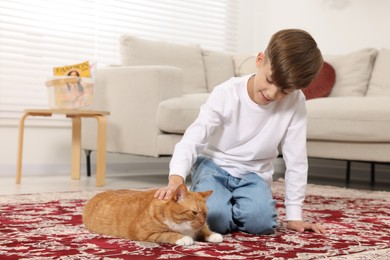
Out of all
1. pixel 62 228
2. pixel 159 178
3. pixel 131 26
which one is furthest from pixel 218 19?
pixel 62 228

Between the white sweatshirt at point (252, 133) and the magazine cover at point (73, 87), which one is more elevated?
the magazine cover at point (73, 87)

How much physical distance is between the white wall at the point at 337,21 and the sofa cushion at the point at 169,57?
114 cm

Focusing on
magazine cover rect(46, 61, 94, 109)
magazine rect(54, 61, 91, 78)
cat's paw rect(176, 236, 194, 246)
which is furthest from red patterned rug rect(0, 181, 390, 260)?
magazine rect(54, 61, 91, 78)

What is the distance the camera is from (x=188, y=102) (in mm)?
3168

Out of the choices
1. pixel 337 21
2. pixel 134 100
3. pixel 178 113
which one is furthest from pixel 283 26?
pixel 178 113

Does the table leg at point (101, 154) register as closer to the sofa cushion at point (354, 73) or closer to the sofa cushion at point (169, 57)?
the sofa cushion at point (169, 57)

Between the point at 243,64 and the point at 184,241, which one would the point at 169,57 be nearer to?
the point at 243,64

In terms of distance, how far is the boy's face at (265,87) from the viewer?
157 cm

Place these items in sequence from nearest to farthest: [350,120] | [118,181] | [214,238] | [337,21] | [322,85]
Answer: [214,238]
[350,120]
[118,181]
[322,85]
[337,21]

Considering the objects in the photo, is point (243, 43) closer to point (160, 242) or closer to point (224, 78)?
point (224, 78)

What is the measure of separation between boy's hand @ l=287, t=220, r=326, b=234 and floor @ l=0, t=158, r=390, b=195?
151cm

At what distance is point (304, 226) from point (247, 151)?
0.91ft

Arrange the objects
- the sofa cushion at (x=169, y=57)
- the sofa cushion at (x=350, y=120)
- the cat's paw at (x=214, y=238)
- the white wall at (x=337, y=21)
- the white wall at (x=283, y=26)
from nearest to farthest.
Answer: the cat's paw at (x=214, y=238)
the sofa cushion at (x=350, y=120)
the sofa cushion at (x=169, y=57)
the white wall at (x=283, y=26)
the white wall at (x=337, y=21)

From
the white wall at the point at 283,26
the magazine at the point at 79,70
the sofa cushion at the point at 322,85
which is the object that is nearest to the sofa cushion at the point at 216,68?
the sofa cushion at the point at 322,85
